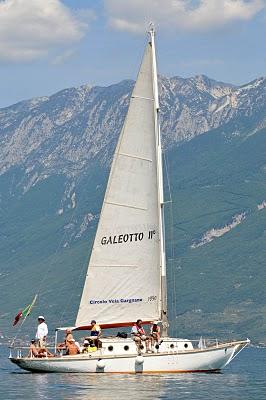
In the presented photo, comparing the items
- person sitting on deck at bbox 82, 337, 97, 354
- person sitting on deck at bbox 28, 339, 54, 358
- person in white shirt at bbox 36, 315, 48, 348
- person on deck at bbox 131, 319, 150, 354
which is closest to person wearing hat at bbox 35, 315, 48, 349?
person in white shirt at bbox 36, 315, 48, 348

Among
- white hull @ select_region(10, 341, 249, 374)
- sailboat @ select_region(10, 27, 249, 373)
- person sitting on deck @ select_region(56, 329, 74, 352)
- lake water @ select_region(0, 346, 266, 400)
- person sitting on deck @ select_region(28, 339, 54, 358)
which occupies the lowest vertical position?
lake water @ select_region(0, 346, 266, 400)

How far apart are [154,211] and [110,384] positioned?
47.8 feet

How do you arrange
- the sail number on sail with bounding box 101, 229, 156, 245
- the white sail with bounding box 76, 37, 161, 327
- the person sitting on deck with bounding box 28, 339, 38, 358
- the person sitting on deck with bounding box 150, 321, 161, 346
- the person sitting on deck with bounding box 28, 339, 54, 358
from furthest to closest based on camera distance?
the sail number on sail with bounding box 101, 229, 156, 245, the white sail with bounding box 76, 37, 161, 327, the person sitting on deck with bounding box 28, 339, 38, 358, the person sitting on deck with bounding box 28, 339, 54, 358, the person sitting on deck with bounding box 150, 321, 161, 346

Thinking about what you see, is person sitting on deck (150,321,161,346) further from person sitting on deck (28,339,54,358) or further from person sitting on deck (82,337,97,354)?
person sitting on deck (28,339,54,358)

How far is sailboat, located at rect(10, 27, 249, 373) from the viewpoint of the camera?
85500 millimetres

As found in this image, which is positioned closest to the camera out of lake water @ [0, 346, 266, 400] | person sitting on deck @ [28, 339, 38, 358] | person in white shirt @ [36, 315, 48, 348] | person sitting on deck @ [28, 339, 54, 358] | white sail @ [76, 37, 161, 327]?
lake water @ [0, 346, 266, 400]

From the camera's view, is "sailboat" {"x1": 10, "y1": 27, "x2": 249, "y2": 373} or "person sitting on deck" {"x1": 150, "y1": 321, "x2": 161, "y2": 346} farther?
"sailboat" {"x1": 10, "y1": 27, "x2": 249, "y2": 373}

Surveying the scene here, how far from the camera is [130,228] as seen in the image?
86.5 meters

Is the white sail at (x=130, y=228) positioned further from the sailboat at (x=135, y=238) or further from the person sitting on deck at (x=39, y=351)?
the person sitting on deck at (x=39, y=351)

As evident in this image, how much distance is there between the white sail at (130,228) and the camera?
282ft

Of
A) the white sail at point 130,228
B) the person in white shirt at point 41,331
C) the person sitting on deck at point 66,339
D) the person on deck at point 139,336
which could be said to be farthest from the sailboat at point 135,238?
the person on deck at point 139,336

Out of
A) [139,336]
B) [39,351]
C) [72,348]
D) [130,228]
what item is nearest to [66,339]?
[72,348]

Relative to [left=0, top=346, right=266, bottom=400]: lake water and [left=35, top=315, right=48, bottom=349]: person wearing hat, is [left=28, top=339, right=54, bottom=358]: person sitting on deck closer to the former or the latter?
[left=35, top=315, right=48, bottom=349]: person wearing hat

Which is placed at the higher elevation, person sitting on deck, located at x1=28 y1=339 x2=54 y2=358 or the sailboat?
the sailboat
